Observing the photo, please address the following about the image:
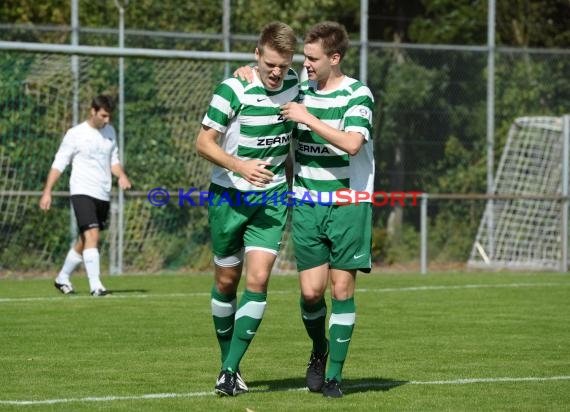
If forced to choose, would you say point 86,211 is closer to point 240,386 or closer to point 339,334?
point 240,386

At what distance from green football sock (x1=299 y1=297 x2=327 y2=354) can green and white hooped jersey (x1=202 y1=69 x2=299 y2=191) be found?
2.46 ft

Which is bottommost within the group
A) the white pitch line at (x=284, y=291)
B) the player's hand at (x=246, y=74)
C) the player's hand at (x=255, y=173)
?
the white pitch line at (x=284, y=291)

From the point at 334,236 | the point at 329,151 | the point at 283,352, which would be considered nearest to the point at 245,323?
the point at 334,236

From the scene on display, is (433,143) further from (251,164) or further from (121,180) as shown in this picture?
(251,164)

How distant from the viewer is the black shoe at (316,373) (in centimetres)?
761

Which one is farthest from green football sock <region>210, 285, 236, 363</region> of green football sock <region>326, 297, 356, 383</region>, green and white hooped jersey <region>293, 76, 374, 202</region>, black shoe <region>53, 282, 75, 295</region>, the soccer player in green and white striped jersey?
black shoe <region>53, 282, 75, 295</region>

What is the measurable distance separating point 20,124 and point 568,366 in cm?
1002

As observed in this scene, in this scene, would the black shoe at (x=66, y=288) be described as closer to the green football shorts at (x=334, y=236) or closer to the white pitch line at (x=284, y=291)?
the white pitch line at (x=284, y=291)

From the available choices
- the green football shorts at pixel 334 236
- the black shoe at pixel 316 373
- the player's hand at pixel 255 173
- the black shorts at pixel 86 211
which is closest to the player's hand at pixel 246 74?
the player's hand at pixel 255 173

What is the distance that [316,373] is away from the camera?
25.0ft

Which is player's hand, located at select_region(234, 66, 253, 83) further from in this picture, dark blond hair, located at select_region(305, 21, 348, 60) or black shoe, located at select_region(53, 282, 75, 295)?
black shoe, located at select_region(53, 282, 75, 295)

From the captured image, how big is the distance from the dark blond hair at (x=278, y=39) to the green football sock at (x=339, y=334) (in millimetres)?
1482

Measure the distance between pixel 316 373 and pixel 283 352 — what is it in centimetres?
189

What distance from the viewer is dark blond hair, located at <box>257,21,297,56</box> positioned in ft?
23.6
